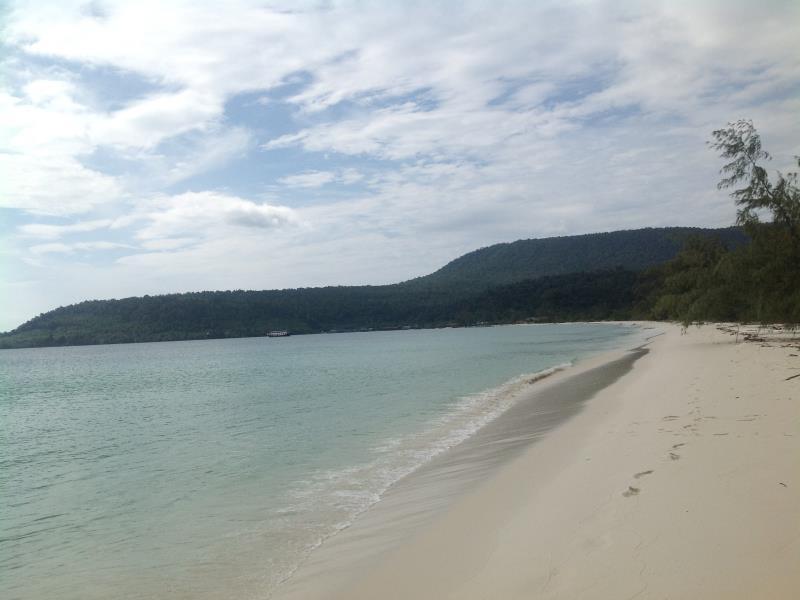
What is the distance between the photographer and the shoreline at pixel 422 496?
5.65 meters

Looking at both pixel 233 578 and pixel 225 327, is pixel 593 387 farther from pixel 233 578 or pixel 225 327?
pixel 225 327

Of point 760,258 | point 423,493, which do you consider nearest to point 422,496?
point 423,493

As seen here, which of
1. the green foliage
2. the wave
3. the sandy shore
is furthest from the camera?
the green foliage

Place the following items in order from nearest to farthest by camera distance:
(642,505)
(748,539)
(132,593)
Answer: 1. (748,539)
2. (642,505)
3. (132,593)

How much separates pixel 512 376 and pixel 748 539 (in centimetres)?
2303

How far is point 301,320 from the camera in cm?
13800

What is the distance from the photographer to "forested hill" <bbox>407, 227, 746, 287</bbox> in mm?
145250

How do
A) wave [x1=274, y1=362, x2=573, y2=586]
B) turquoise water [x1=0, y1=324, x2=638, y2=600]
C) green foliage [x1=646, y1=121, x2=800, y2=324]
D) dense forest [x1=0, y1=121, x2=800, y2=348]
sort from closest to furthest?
turquoise water [x1=0, y1=324, x2=638, y2=600] → wave [x1=274, y1=362, x2=573, y2=586] → green foliage [x1=646, y1=121, x2=800, y2=324] → dense forest [x1=0, y1=121, x2=800, y2=348]

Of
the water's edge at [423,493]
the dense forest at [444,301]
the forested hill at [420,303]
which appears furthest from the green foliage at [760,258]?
the forested hill at [420,303]

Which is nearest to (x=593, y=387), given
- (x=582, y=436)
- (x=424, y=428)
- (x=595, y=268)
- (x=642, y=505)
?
(x=424, y=428)

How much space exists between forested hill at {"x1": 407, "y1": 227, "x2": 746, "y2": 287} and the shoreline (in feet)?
423

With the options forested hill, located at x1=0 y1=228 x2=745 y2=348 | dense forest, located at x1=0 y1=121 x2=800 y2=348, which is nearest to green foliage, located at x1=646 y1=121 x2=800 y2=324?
dense forest, located at x1=0 y1=121 x2=800 y2=348

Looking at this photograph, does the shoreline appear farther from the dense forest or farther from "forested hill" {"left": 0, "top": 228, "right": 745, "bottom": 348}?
"forested hill" {"left": 0, "top": 228, "right": 745, "bottom": 348}

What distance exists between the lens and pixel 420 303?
503ft
